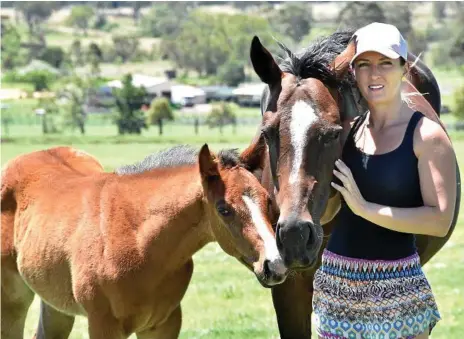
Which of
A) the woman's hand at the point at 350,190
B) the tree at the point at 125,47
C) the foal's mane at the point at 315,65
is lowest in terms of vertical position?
the tree at the point at 125,47

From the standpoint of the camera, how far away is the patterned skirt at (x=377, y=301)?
128 inches

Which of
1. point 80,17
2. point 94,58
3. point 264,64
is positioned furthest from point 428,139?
point 80,17

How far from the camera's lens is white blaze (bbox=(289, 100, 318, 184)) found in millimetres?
3537

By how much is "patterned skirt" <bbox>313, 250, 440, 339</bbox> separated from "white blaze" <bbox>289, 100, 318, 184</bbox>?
0.45 metres

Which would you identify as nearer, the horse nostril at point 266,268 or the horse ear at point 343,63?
the horse ear at point 343,63

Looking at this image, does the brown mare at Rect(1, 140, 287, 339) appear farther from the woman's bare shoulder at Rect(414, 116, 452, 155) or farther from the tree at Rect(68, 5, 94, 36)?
the tree at Rect(68, 5, 94, 36)

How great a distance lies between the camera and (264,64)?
3941 millimetres

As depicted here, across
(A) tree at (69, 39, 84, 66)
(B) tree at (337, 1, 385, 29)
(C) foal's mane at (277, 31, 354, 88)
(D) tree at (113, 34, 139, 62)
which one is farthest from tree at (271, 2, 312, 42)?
(C) foal's mane at (277, 31, 354, 88)

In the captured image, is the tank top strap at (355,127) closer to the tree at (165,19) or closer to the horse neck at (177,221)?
the horse neck at (177,221)

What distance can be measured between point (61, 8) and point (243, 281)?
179956 millimetres

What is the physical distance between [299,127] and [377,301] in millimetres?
854

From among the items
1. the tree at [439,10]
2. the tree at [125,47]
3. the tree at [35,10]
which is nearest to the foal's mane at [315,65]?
the tree at [125,47]

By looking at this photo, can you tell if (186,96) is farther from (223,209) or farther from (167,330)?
(223,209)

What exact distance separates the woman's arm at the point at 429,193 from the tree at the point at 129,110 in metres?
46.2
